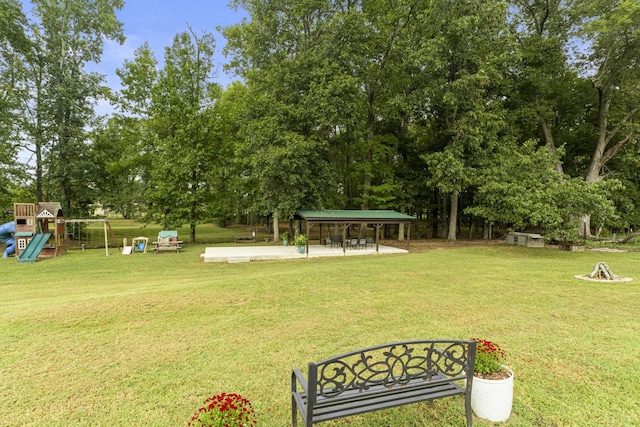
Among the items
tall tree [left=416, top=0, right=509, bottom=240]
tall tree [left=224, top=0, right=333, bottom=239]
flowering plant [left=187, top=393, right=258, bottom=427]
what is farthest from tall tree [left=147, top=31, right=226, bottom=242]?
flowering plant [left=187, top=393, right=258, bottom=427]

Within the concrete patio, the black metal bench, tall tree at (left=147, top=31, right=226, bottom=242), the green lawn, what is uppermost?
tall tree at (left=147, top=31, right=226, bottom=242)

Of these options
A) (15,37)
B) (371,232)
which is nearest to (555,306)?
(371,232)

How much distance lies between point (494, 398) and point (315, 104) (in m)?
17.5

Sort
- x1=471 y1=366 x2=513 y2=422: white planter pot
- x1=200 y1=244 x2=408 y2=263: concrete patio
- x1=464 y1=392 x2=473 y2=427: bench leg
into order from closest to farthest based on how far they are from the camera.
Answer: x1=464 y1=392 x2=473 y2=427: bench leg < x1=471 y1=366 x2=513 y2=422: white planter pot < x1=200 y1=244 x2=408 y2=263: concrete patio

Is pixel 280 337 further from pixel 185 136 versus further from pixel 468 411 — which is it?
pixel 185 136

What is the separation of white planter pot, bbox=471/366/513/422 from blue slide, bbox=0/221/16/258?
20243 millimetres

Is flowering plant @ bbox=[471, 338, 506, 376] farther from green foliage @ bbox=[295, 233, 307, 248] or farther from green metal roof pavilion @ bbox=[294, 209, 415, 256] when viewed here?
green foliage @ bbox=[295, 233, 307, 248]

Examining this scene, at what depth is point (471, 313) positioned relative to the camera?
6.03 m

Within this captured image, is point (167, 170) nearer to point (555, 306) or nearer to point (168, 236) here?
point (168, 236)

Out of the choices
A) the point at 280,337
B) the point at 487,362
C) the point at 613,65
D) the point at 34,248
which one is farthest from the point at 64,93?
the point at 613,65

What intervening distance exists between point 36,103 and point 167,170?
9.31 m

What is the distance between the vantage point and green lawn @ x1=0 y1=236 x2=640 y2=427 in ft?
10.4

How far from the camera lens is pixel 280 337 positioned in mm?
4961

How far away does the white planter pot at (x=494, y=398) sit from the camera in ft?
9.53
